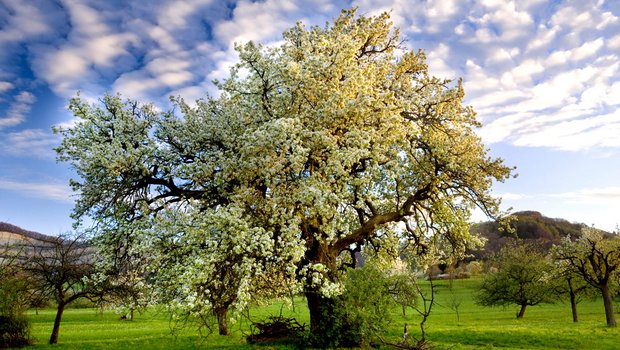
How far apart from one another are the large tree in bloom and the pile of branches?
8.75ft

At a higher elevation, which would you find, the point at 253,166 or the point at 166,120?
the point at 166,120

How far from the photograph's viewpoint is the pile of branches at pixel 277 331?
2597 centimetres

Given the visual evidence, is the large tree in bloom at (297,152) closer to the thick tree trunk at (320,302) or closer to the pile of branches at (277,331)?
the thick tree trunk at (320,302)

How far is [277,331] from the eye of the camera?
87.0 feet

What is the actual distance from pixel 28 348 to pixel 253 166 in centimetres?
2455

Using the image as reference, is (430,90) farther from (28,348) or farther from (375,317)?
(28,348)

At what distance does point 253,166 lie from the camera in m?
20.1

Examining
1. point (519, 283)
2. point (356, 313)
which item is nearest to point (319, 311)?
point (356, 313)

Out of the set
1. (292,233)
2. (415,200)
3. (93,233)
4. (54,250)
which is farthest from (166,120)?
(54,250)

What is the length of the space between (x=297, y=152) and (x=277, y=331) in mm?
12573

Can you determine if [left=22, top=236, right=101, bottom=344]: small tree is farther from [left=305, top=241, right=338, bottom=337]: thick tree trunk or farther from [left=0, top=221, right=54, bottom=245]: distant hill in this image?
[left=305, top=241, right=338, bottom=337]: thick tree trunk

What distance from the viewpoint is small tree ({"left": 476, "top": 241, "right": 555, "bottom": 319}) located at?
60.0 meters

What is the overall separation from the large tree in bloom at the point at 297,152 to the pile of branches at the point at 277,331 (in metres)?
2.67

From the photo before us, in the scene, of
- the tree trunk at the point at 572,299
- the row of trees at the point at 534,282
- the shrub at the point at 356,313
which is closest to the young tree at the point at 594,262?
the tree trunk at the point at 572,299
